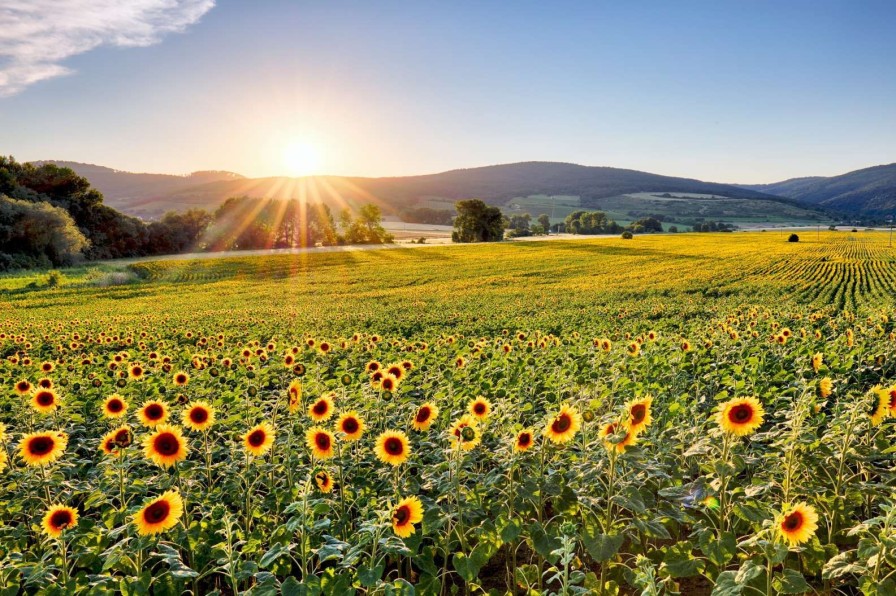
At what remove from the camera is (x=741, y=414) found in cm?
363

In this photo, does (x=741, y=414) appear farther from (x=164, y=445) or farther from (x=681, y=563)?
(x=164, y=445)

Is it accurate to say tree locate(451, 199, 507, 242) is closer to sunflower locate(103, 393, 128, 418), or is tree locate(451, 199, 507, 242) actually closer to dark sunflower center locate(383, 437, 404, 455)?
sunflower locate(103, 393, 128, 418)

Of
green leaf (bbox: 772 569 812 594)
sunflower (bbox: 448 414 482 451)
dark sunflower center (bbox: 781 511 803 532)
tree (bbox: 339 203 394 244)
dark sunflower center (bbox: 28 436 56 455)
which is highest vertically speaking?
tree (bbox: 339 203 394 244)

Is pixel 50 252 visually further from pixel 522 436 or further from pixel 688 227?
pixel 688 227

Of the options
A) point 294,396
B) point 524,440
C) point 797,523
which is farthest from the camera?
point 294,396

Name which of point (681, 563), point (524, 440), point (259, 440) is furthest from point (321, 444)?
point (681, 563)

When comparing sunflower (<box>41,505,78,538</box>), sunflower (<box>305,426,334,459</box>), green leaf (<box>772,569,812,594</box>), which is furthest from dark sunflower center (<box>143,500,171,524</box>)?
green leaf (<box>772,569,812,594</box>)

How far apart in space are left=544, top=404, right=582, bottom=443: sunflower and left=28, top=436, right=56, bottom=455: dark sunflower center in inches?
155

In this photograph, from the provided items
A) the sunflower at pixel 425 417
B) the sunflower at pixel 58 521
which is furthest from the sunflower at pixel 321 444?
the sunflower at pixel 58 521

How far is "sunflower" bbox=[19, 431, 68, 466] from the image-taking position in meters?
4.11

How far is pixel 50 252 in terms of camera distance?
56688 millimetres

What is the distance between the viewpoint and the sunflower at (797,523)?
2834 mm

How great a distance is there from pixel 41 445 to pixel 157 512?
1.63 m

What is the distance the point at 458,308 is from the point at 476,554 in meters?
24.7
